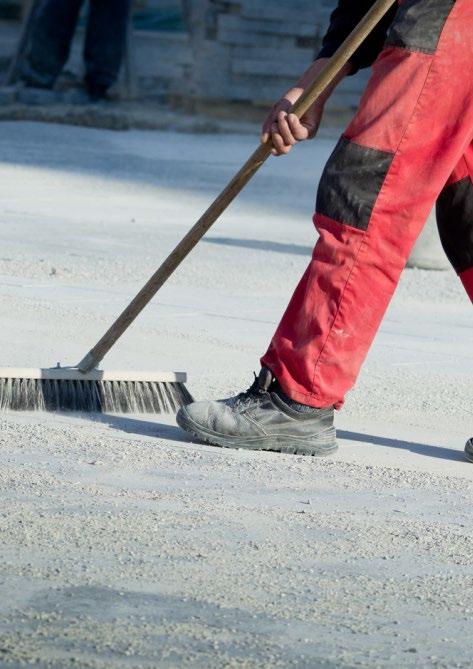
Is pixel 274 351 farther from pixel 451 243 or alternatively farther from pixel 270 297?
pixel 270 297

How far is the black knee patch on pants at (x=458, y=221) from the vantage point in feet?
11.7

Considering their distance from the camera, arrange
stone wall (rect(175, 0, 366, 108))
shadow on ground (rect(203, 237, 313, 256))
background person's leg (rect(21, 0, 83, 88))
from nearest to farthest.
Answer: shadow on ground (rect(203, 237, 313, 256)) → background person's leg (rect(21, 0, 83, 88)) → stone wall (rect(175, 0, 366, 108))

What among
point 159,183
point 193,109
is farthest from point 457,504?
point 193,109

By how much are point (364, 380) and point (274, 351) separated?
91cm

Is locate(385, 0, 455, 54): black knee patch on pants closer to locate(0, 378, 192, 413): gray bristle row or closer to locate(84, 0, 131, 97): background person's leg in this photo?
locate(0, 378, 192, 413): gray bristle row

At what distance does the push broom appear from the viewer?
3734 millimetres

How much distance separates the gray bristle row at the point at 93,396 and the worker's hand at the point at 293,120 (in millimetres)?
609

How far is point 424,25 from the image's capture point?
11.0ft

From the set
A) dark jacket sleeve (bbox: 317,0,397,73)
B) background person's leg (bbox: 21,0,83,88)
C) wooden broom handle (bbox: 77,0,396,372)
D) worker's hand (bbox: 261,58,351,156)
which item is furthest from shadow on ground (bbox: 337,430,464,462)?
background person's leg (bbox: 21,0,83,88)

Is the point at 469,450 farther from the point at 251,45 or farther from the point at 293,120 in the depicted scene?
the point at 251,45

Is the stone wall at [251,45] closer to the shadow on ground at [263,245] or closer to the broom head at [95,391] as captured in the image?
the shadow on ground at [263,245]

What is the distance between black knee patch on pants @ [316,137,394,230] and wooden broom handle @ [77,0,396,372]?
0.51 ft

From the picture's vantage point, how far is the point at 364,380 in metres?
4.38

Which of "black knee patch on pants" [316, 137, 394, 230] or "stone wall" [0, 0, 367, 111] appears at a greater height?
"black knee patch on pants" [316, 137, 394, 230]
